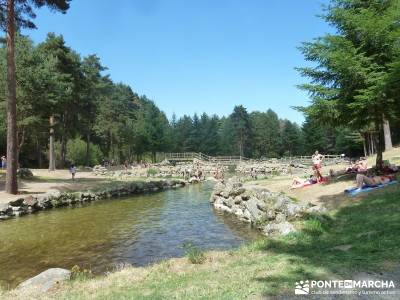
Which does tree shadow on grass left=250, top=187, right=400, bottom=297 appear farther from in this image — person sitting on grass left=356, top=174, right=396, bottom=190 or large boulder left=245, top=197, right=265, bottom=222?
large boulder left=245, top=197, right=265, bottom=222

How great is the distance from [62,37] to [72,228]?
100 ft

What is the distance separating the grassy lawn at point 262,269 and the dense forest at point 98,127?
1103 cm

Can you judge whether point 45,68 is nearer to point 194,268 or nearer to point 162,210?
point 162,210

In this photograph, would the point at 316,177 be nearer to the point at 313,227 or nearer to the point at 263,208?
the point at 263,208

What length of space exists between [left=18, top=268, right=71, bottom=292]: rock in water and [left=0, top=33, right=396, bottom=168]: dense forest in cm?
1388

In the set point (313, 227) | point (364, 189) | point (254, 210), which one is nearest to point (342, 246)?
point (313, 227)

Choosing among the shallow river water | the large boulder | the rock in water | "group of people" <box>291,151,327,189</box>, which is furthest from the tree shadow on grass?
"group of people" <box>291,151,327,189</box>

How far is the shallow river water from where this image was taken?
1118 centimetres

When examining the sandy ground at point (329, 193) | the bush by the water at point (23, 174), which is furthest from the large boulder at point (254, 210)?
the bush by the water at point (23, 174)

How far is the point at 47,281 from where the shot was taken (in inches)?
290

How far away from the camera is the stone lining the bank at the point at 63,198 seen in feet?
64.7

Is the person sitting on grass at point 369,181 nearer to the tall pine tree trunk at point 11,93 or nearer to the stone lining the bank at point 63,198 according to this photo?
the stone lining the bank at point 63,198

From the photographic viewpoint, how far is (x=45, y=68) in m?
31.5

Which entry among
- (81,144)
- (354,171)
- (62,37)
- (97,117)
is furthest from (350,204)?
(97,117)
